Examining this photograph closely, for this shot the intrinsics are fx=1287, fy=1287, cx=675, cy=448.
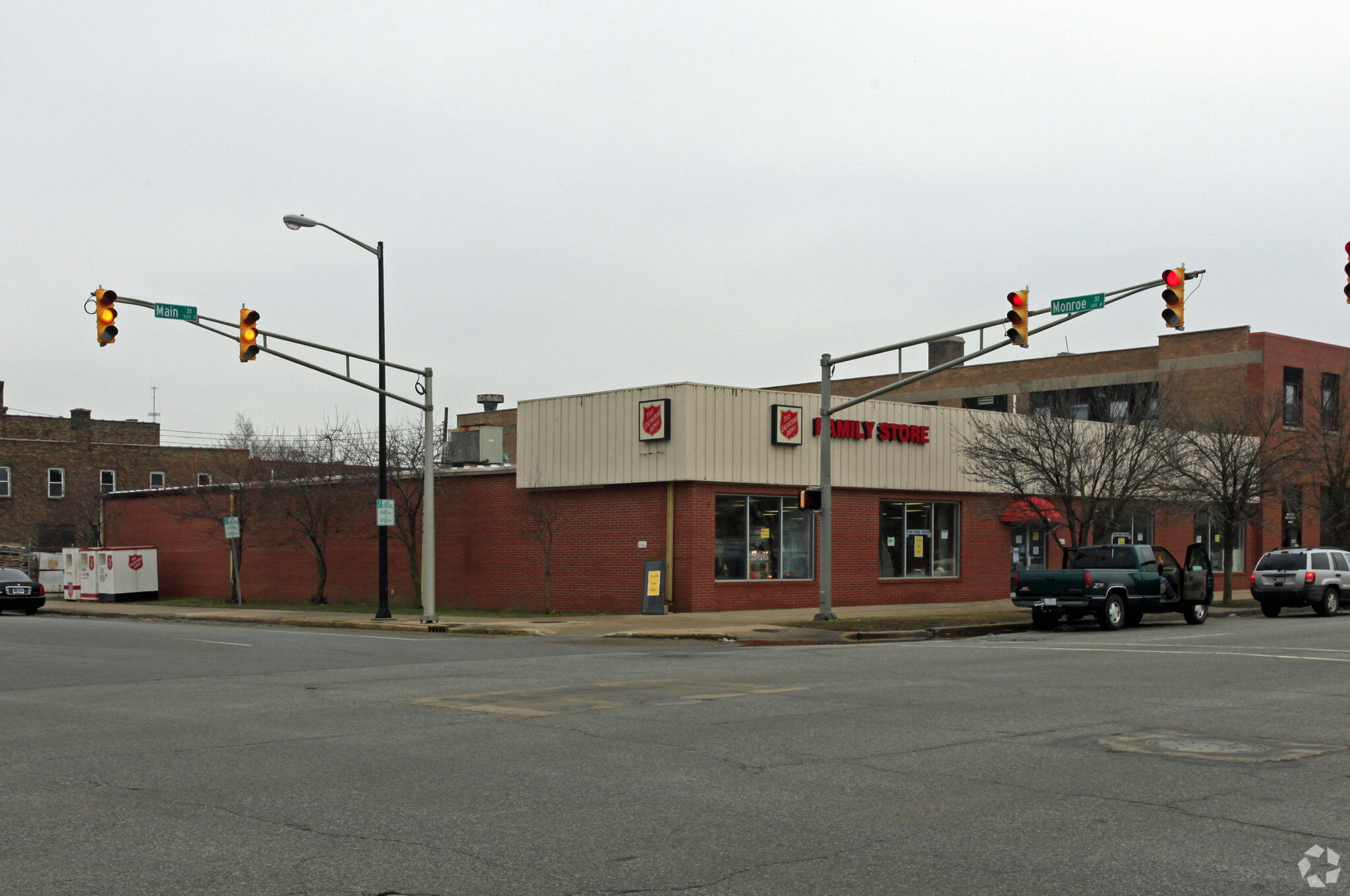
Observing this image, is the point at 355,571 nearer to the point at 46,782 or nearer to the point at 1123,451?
the point at 1123,451

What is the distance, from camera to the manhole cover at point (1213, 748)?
10.2 m

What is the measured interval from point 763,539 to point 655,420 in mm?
4508

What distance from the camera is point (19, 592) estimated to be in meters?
39.2

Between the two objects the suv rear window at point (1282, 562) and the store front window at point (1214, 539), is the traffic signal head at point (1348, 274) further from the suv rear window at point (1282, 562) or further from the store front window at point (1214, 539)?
the store front window at point (1214, 539)

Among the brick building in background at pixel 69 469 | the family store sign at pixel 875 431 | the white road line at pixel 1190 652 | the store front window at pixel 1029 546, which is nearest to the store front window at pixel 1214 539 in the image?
the store front window at pixel 1029 546

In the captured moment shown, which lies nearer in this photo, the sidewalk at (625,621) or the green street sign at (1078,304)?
the green street sign at (1078,304)

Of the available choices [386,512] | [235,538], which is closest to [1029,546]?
[386,512]

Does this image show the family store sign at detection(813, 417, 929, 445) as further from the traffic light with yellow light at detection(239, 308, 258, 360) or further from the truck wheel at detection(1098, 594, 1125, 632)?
the traffic light with yellow light at detection(239, 308, 258, 360)

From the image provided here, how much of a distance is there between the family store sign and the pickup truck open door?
960cm

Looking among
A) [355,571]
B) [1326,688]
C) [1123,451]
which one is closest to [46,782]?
[1326,688]

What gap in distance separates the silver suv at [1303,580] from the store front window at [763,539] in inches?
456

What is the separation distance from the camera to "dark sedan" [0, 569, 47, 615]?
3906 cm

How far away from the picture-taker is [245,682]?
16.2 meters

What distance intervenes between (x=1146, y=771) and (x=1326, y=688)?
692 centimetres
